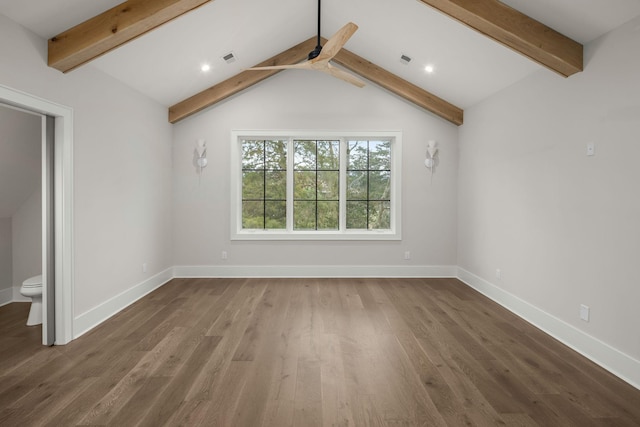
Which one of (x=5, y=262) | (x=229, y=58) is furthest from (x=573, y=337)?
(x=5, y=262)

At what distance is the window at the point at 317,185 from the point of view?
5.33 meters

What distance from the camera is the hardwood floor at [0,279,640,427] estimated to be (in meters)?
1.92

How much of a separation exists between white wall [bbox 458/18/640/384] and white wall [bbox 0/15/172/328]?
174 inches

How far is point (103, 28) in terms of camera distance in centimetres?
274

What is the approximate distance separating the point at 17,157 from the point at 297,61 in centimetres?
362

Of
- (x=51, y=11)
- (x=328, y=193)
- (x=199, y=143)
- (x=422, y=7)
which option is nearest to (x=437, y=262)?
(x=328, y=193)

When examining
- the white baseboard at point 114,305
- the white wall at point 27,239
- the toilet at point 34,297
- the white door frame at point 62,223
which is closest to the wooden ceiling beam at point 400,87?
the white door frame at point 62,223

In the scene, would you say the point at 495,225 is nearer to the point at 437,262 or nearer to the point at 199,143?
the point at 437,262

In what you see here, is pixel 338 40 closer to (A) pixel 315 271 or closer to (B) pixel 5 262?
(A) pixel 315 271

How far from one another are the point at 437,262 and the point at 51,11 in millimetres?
5250

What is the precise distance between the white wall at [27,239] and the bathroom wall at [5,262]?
35 millimetres

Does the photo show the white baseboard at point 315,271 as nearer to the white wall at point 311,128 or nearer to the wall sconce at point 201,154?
the white wall at point 311,128

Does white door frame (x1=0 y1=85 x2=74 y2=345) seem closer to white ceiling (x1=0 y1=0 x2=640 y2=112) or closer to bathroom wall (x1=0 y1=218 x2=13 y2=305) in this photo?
white ceiling (x1=0 y1=0 x2=640 y2=112)

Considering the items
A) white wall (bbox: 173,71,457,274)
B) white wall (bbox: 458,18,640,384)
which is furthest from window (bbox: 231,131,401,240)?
white wall (bbox: 458,18,640,384)
